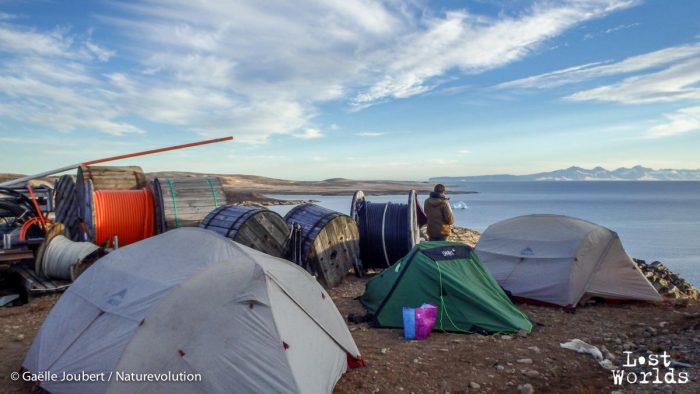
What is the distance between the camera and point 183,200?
1403 cm

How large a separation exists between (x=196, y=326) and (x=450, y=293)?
175 inches

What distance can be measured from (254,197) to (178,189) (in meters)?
57.9

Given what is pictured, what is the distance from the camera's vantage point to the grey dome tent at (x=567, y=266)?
9797mm

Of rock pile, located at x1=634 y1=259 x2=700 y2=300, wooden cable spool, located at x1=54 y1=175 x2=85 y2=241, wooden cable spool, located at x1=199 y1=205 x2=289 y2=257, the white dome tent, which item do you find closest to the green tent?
the white dome tent

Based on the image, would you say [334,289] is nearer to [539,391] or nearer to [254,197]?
[539,391]

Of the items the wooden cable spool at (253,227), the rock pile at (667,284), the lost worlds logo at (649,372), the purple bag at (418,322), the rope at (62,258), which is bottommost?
the rock pile at (667,284)

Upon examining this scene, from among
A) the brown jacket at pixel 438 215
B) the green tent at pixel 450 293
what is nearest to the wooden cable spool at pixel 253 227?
the green tent at pixel 450 293

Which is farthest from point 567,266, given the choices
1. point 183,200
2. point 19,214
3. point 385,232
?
point 19,214

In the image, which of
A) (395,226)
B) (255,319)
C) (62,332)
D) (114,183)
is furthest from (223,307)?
(114,183)

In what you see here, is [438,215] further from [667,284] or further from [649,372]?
[649,372]

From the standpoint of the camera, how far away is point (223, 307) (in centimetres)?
544

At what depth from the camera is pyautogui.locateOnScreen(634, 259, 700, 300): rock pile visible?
1202cm

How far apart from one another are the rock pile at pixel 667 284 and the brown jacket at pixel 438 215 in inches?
206

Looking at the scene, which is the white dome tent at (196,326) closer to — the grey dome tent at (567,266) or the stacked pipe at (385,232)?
the grey dome tent at (567,266)
